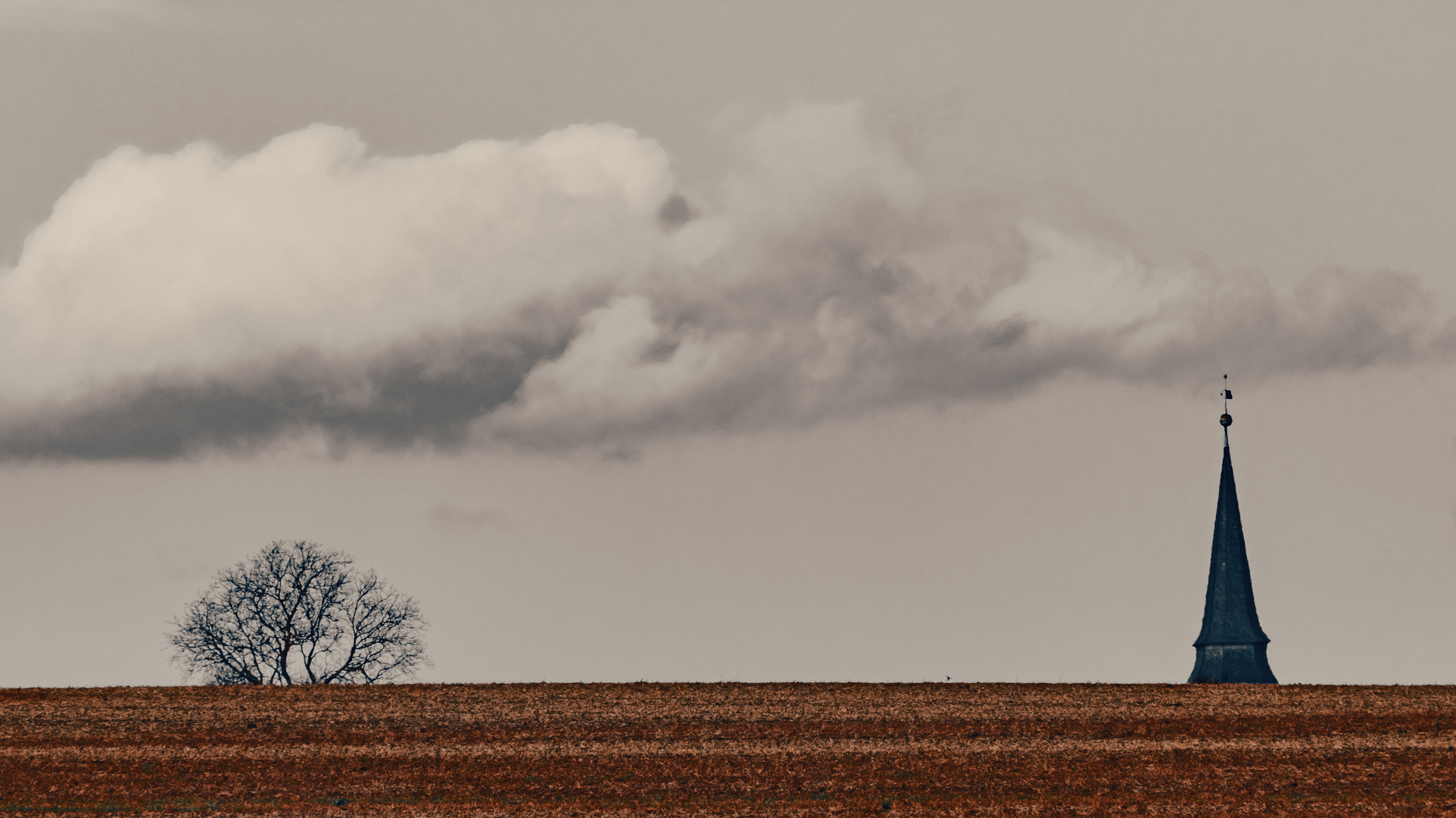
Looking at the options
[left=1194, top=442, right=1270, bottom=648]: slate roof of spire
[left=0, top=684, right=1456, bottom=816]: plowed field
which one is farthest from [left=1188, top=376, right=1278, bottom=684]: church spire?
[left=0, top=684, right=1456, bottom=816]: plowed field

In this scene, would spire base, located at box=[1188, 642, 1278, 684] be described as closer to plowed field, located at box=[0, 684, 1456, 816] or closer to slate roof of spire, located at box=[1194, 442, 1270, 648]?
slate roof of spire, located at box=[1194, 442, 1270, 648]

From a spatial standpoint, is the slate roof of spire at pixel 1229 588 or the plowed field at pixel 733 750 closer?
the plowed field at pixel 733 750

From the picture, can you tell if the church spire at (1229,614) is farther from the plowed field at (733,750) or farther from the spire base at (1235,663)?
the plowed field at (733,750)

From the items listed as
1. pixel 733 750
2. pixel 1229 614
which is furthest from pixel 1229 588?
pixel 733 750

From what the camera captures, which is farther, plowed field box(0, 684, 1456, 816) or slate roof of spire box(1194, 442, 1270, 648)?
slate roof of spire box(1194, 442, 1270, 648)

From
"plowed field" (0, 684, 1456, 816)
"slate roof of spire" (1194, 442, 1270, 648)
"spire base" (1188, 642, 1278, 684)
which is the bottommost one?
"plowed field" (0, 684, 1456, 816)

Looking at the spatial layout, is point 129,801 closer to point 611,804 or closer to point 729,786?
point 611,804

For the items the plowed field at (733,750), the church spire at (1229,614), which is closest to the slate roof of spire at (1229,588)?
the church spire at (1229,614)

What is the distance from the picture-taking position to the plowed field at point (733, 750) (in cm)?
3097

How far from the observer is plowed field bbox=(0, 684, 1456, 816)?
3097 cm

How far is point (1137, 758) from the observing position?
34188 mm

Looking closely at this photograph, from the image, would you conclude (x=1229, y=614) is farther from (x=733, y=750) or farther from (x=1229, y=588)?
(x=733, y=750)

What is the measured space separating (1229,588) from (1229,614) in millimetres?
1302

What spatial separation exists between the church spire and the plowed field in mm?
39240
